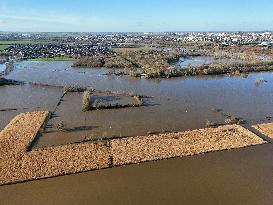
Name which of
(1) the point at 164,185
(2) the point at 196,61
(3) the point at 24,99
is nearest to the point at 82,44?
(2) the point at 196,61

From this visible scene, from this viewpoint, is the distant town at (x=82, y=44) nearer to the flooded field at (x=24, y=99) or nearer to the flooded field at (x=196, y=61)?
the flooded field at (x=196, y=61)

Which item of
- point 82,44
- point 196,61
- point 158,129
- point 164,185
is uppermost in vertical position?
point 158,129

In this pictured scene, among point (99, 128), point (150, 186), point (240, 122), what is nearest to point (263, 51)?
point (240, 122)

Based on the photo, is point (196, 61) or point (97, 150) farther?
point (196, 61)

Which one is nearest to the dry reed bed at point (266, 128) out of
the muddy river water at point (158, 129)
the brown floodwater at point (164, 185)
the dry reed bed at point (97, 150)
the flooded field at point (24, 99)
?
the muddy river water at point (158, 129)

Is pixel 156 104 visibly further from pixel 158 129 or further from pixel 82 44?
pixel 82 44

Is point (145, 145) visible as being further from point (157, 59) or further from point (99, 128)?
point (157, 59)
